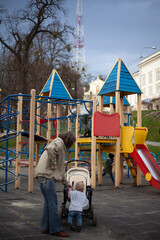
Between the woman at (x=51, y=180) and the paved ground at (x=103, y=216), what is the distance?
6.3 inches

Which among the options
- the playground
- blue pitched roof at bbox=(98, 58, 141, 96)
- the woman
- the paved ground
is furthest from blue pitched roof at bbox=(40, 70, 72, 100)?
the woman

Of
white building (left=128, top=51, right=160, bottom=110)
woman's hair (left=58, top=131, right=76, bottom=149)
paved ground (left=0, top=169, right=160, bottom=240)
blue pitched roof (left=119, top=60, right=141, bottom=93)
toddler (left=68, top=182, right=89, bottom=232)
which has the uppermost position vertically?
white building (left=128, top=51, right=160, bottom=110)

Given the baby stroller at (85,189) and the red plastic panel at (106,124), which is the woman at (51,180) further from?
the red plastic panel at (106,124)

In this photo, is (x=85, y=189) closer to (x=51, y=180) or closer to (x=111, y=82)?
(x=51, y=180)

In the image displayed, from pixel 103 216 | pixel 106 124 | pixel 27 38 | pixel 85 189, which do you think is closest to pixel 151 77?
pixel 27 38

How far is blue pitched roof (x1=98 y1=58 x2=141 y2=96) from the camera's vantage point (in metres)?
10.9

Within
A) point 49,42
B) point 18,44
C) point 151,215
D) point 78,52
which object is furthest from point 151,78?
point 151,215

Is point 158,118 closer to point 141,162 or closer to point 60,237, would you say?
point 141,162

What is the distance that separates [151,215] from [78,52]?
214 ft

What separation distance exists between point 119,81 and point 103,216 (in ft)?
19.6

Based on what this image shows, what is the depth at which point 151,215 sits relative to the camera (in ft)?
19.8

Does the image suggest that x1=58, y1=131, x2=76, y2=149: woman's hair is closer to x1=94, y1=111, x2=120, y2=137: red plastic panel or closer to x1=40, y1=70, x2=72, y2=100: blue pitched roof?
x1=94, y1=111, x2=120, y2=137: red plastic panel

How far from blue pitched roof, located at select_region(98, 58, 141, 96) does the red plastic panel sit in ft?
3.67

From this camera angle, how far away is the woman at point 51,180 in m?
4.60
